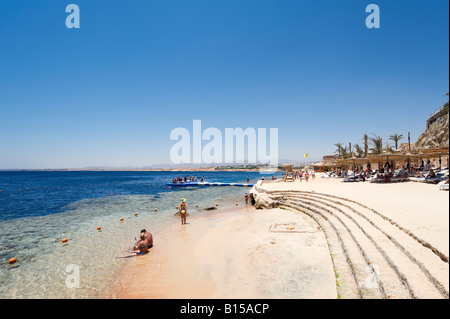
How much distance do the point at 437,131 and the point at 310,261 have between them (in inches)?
2078

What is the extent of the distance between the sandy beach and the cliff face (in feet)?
131

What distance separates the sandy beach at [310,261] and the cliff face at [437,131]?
1577 inches

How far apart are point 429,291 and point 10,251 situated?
15558 millimetres

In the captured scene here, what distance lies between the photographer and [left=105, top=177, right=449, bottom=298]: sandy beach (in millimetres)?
4785

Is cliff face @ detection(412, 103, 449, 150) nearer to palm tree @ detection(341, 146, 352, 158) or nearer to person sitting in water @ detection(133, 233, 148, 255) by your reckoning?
palm tree @ detection(341, 146, 352, 158)

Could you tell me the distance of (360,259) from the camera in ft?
19.4

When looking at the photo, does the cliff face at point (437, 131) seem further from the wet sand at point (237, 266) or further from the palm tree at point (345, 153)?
the wet sand at point (237, 266)

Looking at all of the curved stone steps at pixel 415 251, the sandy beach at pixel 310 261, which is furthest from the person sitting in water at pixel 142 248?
the curved stone steps at pixel 415 251

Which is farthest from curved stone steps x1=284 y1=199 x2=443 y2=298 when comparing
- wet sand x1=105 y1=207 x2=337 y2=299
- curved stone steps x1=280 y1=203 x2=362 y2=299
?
wet sand x1=105 y1=207 x2=337 y2=299

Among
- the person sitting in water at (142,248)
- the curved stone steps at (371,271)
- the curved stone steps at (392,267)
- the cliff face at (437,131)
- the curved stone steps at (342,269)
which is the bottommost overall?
the person sitting in water at (142,248)

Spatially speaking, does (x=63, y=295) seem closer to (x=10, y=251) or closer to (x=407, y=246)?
(x=10, y=251)

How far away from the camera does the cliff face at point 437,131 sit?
3925cm

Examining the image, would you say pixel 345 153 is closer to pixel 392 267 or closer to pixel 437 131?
pixel 437 131
